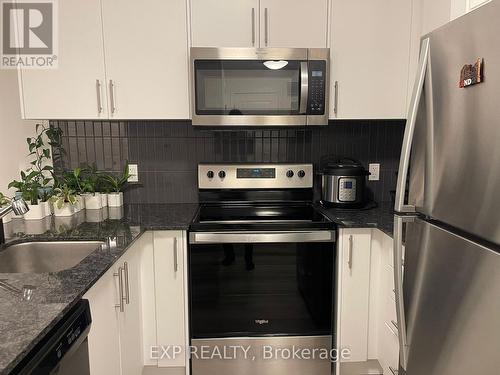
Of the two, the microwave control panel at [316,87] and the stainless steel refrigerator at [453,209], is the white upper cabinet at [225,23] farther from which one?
the stainless steel refrigerator at [453,209]

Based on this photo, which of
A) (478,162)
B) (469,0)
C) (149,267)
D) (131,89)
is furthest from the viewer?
(131,89)

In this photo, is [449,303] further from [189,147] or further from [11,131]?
[11,131]

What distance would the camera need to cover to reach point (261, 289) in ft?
6.06

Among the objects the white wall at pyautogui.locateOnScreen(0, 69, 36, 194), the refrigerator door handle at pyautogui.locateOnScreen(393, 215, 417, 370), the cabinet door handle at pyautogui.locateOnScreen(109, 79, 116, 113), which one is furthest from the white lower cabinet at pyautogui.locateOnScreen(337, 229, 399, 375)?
the white wall at pyautogui.locateOnScreen(0, 69, 36, 194)

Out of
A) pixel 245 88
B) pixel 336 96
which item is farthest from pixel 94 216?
pixel 336 96

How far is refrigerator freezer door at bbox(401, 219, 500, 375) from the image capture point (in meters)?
0.88

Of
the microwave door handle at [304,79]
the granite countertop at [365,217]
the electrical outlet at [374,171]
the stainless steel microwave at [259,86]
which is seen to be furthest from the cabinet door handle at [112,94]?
the electrical outlet at [374,171]

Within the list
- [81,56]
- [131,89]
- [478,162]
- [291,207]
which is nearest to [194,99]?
[131,89]

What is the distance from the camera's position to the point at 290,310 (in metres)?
1.86

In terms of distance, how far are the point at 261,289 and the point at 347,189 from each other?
0.72 meters

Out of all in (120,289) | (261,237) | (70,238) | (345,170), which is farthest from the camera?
(345,170)

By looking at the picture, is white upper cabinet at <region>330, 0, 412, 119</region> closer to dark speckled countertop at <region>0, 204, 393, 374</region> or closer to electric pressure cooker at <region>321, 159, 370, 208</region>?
electric pressure cooker at <region>321, 159, 370, 208</region>

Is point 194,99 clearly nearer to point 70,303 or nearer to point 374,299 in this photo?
point 70,303

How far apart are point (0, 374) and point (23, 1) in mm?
1868
